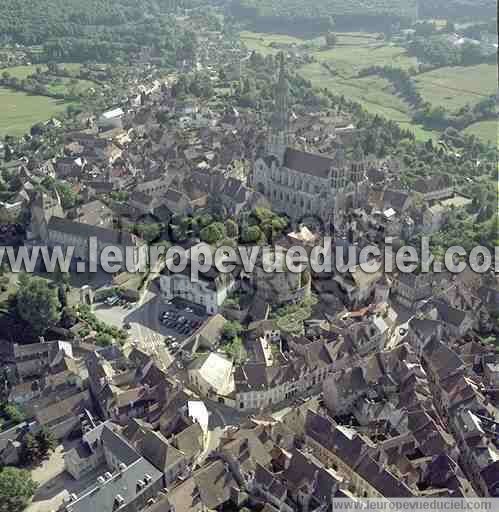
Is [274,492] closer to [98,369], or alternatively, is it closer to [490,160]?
[98,369]

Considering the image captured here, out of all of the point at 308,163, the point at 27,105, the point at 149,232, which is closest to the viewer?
the point at 149,232

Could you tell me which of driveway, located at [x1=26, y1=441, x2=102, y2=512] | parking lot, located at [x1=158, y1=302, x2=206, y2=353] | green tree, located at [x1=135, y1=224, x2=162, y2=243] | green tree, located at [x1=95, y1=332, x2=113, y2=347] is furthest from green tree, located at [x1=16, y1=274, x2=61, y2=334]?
green tree, located at [x1=135, y1=224, x2=162, y2=243]

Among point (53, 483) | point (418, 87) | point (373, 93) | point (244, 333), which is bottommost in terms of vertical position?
point (53, 483)

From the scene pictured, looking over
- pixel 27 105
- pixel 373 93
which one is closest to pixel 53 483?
pixel 27 105

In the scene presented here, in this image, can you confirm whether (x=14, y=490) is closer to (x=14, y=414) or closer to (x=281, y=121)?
(x=14, y=414)

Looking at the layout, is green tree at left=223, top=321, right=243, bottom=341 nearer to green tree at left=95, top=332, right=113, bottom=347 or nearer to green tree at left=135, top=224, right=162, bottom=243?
green tree at left=95, top=332, right=113, bottom=347

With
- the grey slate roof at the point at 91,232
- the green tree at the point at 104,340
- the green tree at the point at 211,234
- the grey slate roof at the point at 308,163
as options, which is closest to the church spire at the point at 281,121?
the grey slate roof at the point at 308,163
